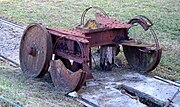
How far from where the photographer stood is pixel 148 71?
797 centimetres

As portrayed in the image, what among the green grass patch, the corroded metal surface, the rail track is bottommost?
the rail track

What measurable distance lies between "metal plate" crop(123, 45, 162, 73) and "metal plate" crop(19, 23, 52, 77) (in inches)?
77.4

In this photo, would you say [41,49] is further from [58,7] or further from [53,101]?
[58,7]

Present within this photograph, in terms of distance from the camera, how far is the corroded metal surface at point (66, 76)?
6434 mm

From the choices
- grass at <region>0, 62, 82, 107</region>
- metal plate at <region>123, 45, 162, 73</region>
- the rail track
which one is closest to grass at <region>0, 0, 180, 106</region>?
grass at <region>0, 62, 82, 107</region>

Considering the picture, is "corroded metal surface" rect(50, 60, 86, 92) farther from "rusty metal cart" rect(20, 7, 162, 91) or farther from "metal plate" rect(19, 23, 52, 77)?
"metal plate" rect(19, 23, 52, 77)

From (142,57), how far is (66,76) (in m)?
2.04

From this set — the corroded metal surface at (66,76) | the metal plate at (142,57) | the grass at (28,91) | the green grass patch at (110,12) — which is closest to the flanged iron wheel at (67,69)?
the corroded metal surface at (66,76)

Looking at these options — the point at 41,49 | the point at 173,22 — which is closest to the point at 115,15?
the point at 173,22

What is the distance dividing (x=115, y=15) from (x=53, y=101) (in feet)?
27.9

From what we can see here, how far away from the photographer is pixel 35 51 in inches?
298

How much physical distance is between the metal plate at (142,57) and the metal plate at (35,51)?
1.97 m

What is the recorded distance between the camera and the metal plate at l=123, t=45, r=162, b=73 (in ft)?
25.3

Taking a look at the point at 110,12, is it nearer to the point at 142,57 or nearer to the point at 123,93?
the point at 142,57
